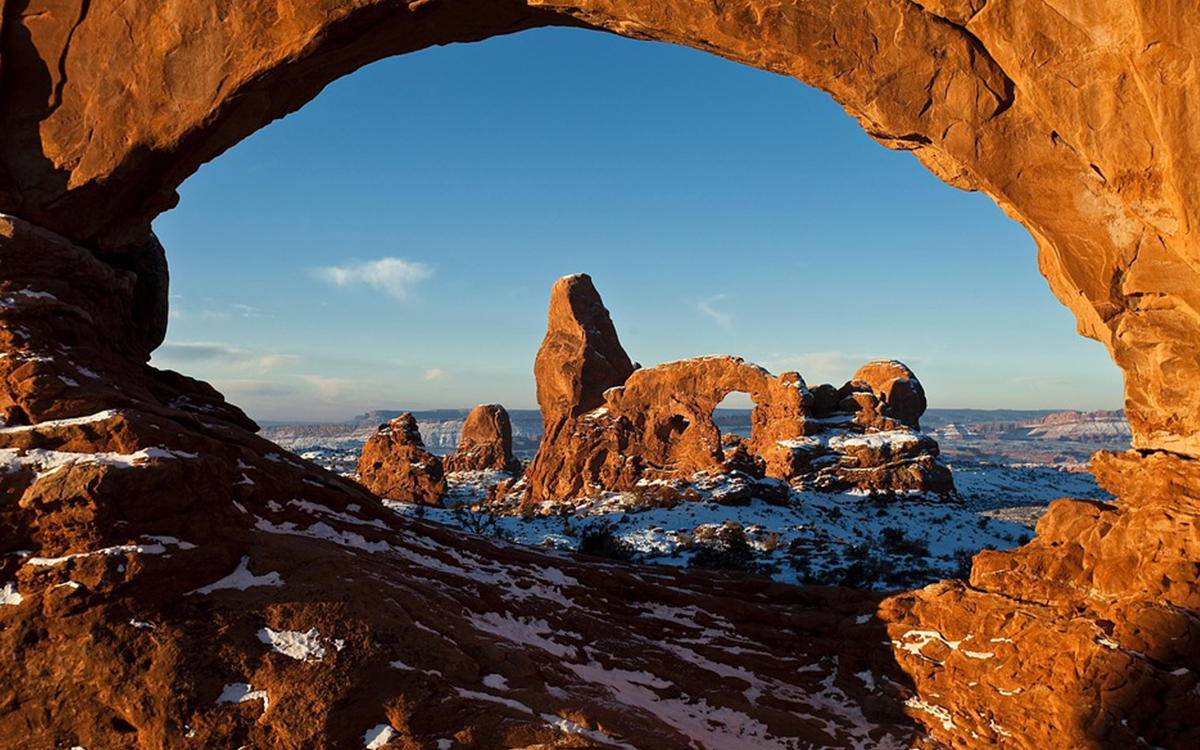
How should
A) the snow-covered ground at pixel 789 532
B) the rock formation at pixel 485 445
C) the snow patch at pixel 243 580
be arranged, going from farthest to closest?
1. the rock formation at pixel 485 445
2. the snow-covered ground at pixel 789 532
3. the snow patch at pixel 243 580

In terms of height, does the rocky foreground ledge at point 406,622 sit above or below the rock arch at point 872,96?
below

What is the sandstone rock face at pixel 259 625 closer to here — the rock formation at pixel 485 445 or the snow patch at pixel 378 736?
the snow patch at pixel 378 736

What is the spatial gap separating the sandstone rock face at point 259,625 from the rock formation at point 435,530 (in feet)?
0.12

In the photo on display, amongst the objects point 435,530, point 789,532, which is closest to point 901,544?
point 789,532

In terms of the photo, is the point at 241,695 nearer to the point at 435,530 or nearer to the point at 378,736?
the point at 378,736

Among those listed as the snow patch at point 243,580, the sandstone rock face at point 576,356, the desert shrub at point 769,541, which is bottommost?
the desert shrub at point 769,541

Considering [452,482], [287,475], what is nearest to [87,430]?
[287,475]

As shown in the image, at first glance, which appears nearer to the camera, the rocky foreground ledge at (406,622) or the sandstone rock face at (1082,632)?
the rocky foreground ledge at (406,622)

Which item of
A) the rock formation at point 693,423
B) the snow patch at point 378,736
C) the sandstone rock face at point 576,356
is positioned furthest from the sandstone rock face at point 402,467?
the snow patch at point 378,736

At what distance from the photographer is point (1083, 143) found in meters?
8.29

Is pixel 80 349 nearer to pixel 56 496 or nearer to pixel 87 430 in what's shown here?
pixel 87 430

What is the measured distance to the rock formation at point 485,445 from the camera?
80062 mm

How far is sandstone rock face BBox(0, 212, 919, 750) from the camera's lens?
238 inches

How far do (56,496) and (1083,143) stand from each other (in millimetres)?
11974
